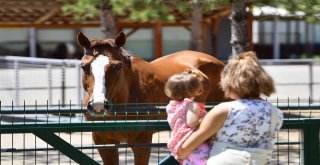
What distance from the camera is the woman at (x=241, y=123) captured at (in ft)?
14.9

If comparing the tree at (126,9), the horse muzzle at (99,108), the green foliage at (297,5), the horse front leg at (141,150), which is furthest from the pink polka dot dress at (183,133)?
the tree at (126,9)

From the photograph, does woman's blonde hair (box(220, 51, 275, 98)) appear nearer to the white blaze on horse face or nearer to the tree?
the white blaze on horse face

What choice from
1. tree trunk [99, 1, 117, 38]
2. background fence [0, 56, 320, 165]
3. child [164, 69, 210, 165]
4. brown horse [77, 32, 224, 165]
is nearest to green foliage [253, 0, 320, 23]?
background fence [0, 56, 320, 165]

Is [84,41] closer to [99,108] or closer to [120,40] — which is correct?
[120,40]

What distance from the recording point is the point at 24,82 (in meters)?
15.1

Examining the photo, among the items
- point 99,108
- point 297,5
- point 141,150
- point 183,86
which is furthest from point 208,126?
point 297,5

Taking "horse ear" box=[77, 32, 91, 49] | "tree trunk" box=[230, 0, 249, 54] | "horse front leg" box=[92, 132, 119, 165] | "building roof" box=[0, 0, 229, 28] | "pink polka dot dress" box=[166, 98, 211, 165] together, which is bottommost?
A: "horse front leg" box=[92, 132, 119, 165]

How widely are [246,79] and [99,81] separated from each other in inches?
90.6

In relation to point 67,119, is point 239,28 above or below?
above

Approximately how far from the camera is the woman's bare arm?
4516 millimetres

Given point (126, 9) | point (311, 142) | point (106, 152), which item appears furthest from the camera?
point (126, 9)

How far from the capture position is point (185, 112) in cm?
466

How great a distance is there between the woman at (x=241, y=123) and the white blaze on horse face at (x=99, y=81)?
1678 millimetres

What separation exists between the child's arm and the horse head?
1.79 metres
